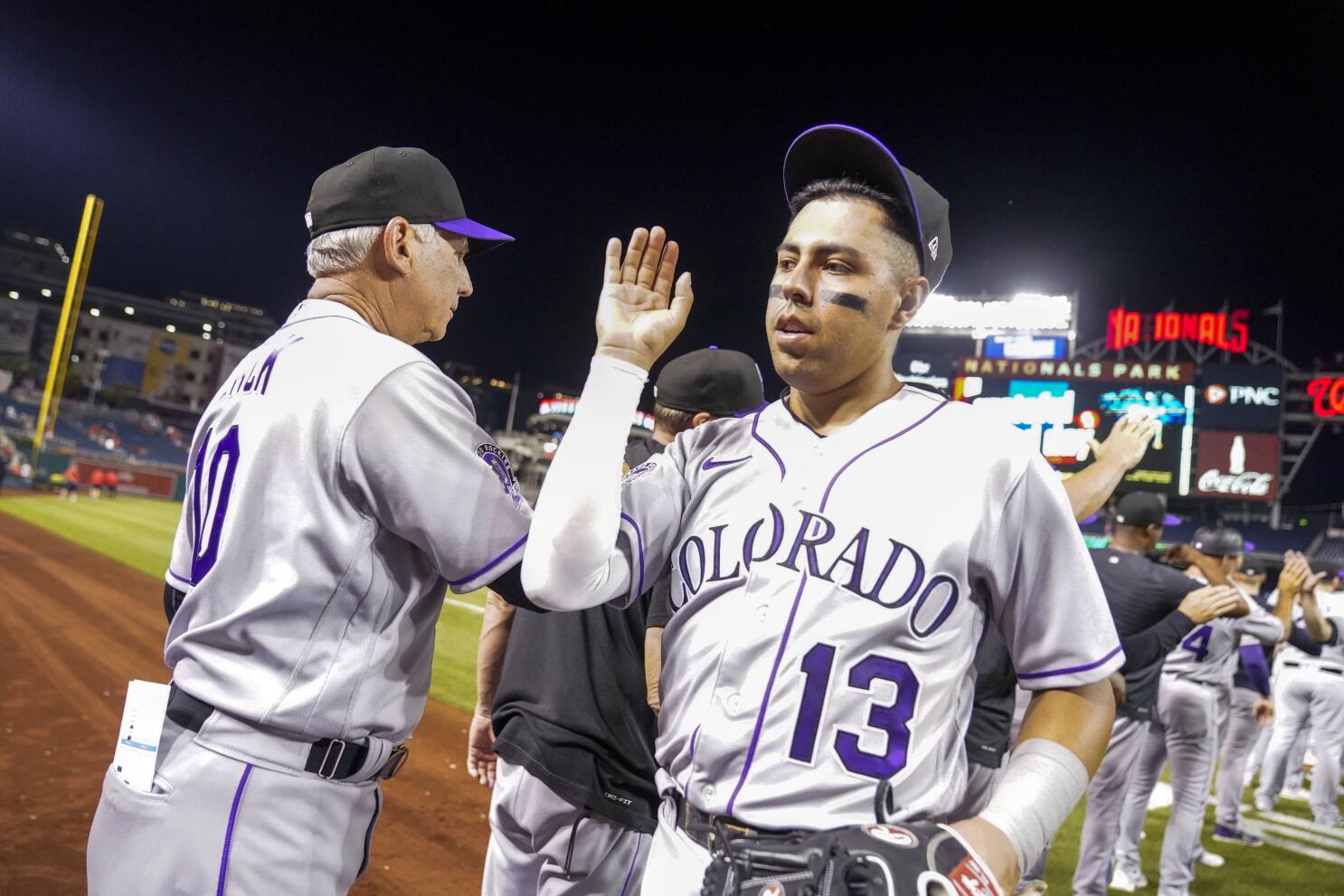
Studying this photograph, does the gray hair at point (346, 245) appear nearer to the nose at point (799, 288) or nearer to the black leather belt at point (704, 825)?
the nose at point (799, 288)

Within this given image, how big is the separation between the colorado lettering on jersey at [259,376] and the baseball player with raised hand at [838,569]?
76 cm

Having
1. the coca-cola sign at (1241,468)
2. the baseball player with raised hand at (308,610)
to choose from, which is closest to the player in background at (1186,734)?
the baseball player with raised hand at (308,610)

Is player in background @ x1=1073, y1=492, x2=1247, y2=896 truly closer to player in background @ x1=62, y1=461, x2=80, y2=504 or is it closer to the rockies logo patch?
the rockies logo patch

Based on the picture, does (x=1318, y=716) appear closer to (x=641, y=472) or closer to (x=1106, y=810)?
(x=1106, y=810)

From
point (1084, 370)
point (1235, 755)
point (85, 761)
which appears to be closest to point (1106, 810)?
point (1235, 755)

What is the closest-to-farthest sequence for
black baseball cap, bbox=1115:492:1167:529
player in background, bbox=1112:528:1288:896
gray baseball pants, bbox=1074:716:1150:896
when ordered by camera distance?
gray baseball pants, bbox=1074:716:1150:896
black baseball cap, bbox=1115:492:1167:529
player in background, bbox=1112:528:1288:896

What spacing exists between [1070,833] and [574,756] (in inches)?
199

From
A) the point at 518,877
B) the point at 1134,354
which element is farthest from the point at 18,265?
the point at 518,877

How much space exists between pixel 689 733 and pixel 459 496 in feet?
1.93

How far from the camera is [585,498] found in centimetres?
122

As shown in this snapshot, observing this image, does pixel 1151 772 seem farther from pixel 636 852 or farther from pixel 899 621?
pixel 899 621

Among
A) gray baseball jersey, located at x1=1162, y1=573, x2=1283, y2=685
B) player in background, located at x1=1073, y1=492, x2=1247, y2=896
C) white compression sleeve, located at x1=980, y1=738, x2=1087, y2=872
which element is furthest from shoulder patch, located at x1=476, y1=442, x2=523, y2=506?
gray baseball jersey, located at x1=1162, y1=573, x2=1283, y2=685

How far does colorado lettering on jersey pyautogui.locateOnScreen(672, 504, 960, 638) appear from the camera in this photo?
1.27 meters

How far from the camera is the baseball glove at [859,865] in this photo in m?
1.01
